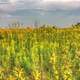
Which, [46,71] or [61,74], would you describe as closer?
[61,74]

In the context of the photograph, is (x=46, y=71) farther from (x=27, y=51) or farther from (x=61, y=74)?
(x=27, y=51)

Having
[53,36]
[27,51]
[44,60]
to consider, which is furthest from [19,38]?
[44,60]

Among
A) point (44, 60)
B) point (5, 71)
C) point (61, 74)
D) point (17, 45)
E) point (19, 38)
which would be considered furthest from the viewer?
point (19, 38)

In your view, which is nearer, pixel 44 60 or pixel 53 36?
pixel 44 60

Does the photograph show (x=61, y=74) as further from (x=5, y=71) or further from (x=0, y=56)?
(x=0, y=56)

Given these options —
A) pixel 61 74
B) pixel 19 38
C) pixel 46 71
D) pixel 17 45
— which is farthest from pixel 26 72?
pixel 19 38

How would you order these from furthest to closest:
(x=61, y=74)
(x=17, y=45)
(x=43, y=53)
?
(x=17, y=45), (x=43, y=53), (x=61, y=74)

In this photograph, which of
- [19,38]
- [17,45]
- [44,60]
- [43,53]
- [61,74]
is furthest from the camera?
[19,38]

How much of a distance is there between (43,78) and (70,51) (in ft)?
7.46

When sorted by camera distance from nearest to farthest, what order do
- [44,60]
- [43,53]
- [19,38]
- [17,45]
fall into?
1. [44,60]
2. [43,53]
3. [17,45]
4. [19,38]

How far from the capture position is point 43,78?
26.1 ft

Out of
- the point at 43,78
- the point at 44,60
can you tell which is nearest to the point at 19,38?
the point at 44,60

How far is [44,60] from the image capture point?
9.28 metres

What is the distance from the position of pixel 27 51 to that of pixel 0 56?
79 centimetres
